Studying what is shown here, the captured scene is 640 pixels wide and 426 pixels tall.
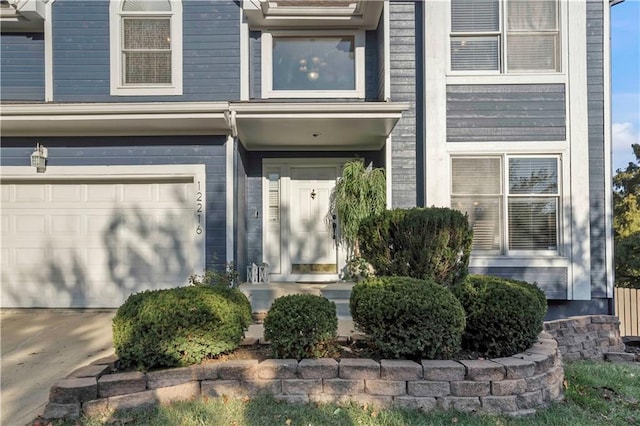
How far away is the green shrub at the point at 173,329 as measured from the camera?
117 inches

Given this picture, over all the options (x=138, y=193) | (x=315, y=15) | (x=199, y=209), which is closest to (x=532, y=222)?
(x=315, y=15)

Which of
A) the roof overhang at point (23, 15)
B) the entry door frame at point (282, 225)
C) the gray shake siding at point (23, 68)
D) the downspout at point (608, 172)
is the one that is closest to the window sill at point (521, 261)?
the downspout at point (608, 172)

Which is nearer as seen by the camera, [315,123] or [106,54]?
[315,123]

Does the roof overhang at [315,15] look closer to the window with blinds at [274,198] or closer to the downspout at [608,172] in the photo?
the window with blinds at [274,198]

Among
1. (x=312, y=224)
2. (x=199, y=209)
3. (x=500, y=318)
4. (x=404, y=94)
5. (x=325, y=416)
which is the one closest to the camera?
(x=325, y=416)

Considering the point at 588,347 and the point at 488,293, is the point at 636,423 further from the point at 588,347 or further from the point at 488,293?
the point at 588,347

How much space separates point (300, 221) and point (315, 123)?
6.55 ft

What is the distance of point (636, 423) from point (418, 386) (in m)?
1.68

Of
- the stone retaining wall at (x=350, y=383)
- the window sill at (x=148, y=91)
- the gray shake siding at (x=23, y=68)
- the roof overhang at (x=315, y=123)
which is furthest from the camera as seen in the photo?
the gray shake siding at (x=23, y=68)

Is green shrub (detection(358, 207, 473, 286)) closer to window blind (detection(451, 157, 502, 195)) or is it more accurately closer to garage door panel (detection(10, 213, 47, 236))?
window blind (detection(451, 157, 502, 195))

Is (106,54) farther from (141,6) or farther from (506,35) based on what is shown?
(506,35)

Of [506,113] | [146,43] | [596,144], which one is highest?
[146,43]

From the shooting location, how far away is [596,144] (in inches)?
235

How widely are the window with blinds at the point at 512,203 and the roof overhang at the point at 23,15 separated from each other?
287 inches
